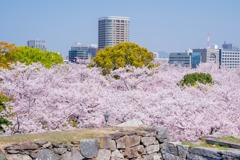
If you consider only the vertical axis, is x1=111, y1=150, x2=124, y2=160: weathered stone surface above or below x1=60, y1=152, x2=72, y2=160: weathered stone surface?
below

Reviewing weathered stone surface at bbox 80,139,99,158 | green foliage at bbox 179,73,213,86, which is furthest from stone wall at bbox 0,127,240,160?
green foliage at bbox 179,73,213,86

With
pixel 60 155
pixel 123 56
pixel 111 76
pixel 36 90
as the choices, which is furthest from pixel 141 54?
pixel 60 155

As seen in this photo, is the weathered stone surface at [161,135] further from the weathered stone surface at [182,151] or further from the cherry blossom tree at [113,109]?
the cherry blossom tree at [113,109]

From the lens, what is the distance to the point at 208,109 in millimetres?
12867

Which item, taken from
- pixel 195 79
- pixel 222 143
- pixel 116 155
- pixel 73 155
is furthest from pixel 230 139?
pixel 195 79

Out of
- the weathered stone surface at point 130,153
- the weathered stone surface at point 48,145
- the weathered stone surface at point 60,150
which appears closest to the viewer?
the weathered stone surface at point 48,145

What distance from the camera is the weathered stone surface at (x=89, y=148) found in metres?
8.24

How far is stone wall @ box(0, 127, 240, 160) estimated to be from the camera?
25.2 feet

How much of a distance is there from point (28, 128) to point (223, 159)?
5.80 m

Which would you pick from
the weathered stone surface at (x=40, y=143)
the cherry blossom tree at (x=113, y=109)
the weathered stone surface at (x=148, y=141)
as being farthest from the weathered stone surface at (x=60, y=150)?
the cherry blossom tree at (x=113, y=109)

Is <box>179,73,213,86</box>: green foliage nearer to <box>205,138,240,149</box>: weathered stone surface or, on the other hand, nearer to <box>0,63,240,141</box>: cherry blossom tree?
<box>0,63,240,141</box>: cherry blossom tree

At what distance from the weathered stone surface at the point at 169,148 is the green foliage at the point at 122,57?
1769cm

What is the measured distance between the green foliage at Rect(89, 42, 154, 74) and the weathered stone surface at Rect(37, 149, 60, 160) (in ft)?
63.0

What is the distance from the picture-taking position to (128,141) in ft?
29.5
